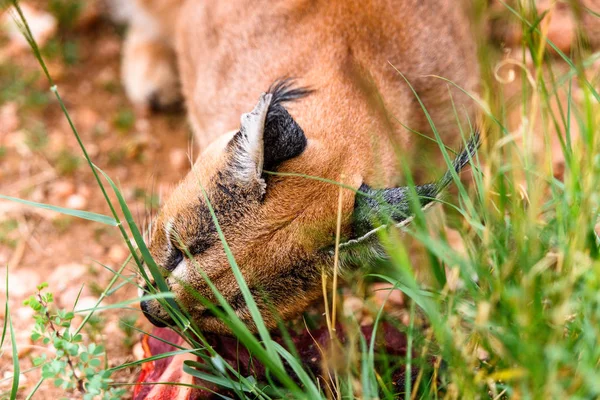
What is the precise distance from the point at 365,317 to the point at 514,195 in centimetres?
104

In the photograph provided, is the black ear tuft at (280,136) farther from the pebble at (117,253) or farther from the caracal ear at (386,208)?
the pebble at (117,253)

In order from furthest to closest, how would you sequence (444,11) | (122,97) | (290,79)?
(122,97) → (444,11) → (290,79)

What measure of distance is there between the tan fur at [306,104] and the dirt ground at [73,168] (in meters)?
→ 0.48

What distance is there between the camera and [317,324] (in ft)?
8.75

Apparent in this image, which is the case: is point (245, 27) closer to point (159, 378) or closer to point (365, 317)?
point (365, 317)

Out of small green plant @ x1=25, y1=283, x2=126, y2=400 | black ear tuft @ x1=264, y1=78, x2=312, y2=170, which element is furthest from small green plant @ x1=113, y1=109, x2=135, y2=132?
small green plant @ x1=25, y1=283, x2=126, y2=400

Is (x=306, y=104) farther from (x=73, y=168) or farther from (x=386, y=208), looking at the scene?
(x=73, y=168)

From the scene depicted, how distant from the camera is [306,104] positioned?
2729mm

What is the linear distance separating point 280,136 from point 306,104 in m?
0.48

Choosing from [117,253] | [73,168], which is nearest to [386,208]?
[117,253]

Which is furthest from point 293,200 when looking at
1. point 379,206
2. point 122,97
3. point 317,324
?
point 122,97

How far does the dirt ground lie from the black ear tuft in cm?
76

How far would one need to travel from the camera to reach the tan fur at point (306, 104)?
7.77 ft

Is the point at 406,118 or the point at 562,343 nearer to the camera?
the point at 562,343
